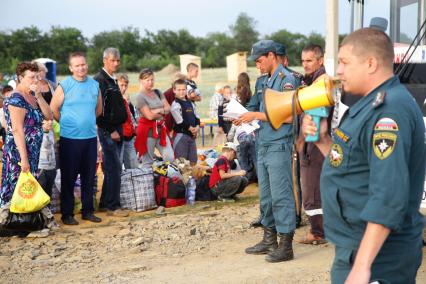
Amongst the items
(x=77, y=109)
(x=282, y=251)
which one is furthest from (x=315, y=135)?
(x=77, y=109)

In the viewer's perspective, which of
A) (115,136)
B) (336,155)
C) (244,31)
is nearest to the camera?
(336,155)

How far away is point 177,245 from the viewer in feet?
21.5

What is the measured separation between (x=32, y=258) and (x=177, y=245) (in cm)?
143

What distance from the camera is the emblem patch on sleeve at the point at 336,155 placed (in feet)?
8.64

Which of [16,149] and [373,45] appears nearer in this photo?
[373,45]

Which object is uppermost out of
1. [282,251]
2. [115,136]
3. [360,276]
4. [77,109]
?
[77,109]

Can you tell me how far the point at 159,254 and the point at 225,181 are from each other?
2544 millimetres

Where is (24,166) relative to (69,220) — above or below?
above

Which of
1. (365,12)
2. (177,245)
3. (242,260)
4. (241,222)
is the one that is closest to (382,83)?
(242,260)

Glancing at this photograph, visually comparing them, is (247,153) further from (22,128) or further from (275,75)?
(275,75)

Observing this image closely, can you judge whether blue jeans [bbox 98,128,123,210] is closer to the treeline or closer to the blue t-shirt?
the blue t-shirt

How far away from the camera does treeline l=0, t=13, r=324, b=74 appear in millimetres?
42438

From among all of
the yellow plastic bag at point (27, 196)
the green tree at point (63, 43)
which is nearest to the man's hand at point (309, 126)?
the yellow plastic bag at point (27, 196)

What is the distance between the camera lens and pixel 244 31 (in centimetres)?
7062
